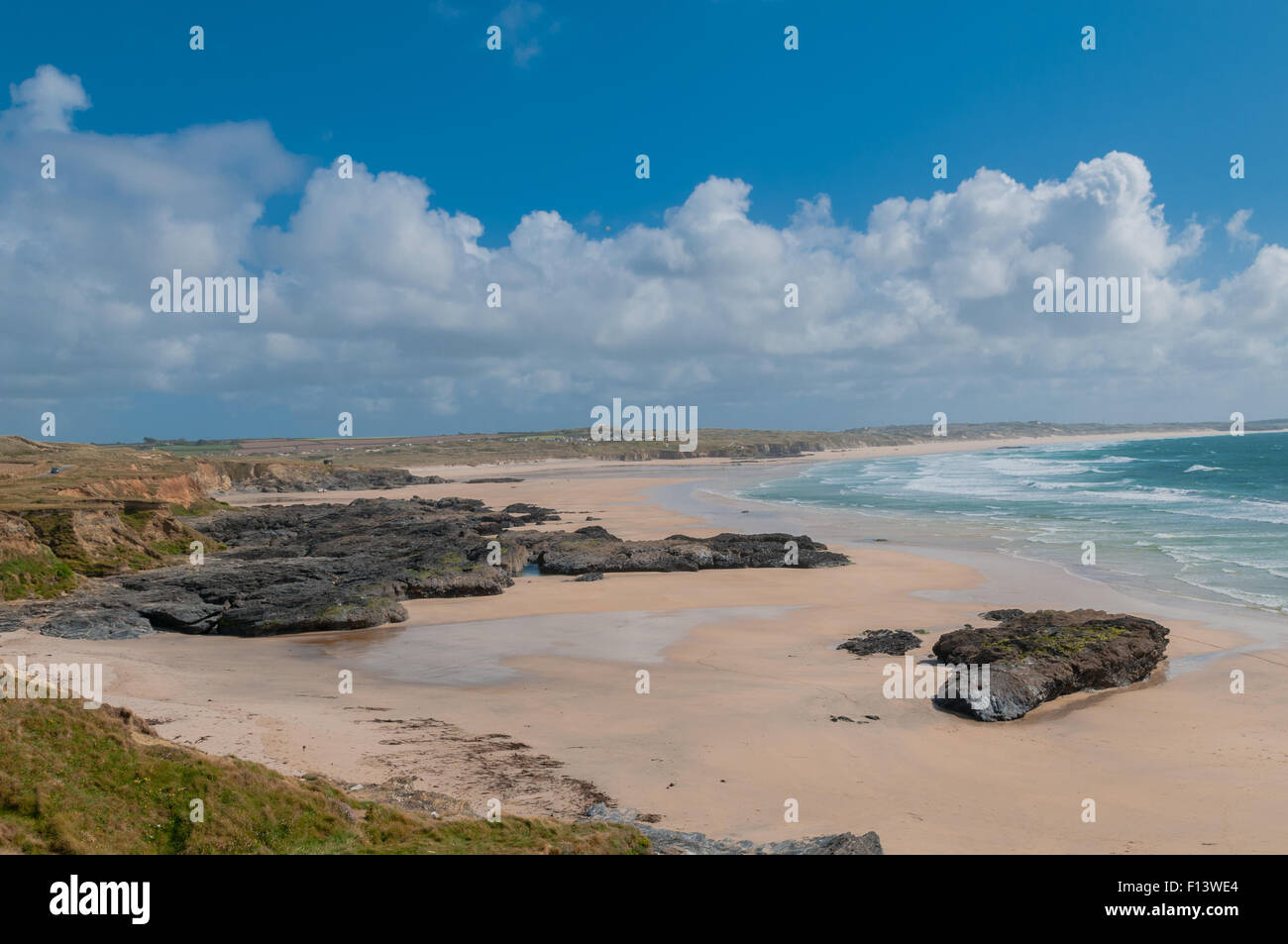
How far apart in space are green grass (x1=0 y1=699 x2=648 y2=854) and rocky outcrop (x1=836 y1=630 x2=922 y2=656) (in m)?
10.8

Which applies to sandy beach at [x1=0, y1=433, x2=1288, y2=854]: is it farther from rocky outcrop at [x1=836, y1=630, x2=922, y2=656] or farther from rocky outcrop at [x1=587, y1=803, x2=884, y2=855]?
rocky outcrop at [x1=587, y1=803, x2=884, y2=855]

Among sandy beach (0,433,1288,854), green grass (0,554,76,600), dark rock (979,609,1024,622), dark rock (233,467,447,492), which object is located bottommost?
sandy beach (0,433,1288,854)

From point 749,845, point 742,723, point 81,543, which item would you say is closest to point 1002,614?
point 742,723

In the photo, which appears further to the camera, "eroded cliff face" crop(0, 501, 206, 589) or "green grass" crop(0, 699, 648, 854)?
"eroded cliff face" crop(0, 501, 206, 589)

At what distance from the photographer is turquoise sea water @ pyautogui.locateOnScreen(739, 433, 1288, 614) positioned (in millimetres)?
25938

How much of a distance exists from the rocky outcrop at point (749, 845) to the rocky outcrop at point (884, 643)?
9.59 meters

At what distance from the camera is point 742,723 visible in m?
13.2

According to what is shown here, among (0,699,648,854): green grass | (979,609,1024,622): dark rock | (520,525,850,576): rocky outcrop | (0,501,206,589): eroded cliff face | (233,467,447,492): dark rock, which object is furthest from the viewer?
(233,467,447,492): dark rock

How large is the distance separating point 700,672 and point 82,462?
44.5m

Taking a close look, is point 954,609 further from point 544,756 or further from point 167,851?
point 167,851

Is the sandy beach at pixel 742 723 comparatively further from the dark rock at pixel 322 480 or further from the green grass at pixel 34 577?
the dark rock at pixel 322 480

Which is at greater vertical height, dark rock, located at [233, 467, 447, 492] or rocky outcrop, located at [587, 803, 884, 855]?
dark rock, located at [233, 467, 447, 492]

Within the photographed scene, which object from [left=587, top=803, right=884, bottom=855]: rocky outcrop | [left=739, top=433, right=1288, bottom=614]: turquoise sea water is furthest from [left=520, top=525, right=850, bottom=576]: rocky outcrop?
[left=587, top=803, right=884, bottom=855]: rocky outcrop

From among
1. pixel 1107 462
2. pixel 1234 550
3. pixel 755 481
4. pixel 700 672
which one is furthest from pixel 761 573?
pixel 1107 462
